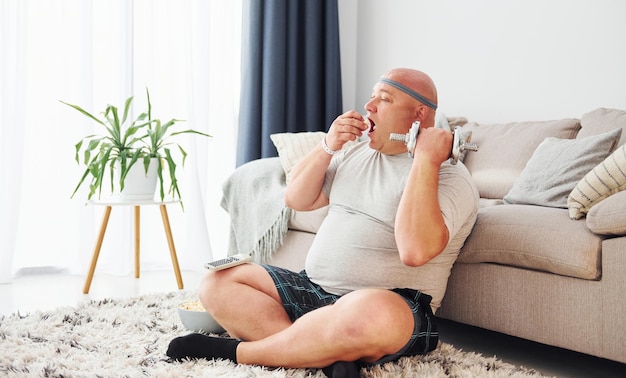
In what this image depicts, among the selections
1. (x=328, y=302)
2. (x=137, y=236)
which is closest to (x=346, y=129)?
(x=328, y=302)

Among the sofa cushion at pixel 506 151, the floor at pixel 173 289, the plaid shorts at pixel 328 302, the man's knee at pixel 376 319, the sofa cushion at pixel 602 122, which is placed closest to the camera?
the man's knee at pixel 376 319

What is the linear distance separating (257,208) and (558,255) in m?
1.30

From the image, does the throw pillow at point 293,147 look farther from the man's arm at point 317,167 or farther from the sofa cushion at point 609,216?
the sofa cushion at point 609,216

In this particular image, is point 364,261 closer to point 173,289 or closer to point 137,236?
point 173,289

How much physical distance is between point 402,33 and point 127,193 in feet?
6.06

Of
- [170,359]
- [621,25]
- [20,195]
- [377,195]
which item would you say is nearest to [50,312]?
[170,359]

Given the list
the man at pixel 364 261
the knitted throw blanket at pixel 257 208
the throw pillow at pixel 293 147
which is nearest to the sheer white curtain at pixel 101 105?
the knitted throw blanket at pixel 257 208

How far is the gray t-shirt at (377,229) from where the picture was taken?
1599 mm

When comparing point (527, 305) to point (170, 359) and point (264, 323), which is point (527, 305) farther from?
point (170, 359)

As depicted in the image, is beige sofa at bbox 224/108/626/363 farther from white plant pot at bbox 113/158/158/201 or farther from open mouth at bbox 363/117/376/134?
white plant pot at bbox 113/158/158/201

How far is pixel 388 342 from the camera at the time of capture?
1464 mm

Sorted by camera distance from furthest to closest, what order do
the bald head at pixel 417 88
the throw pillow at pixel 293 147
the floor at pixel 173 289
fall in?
the throw pillow at pixel 293 147 < the floor at pixel 173 289 < the bald head at pixel 417 88

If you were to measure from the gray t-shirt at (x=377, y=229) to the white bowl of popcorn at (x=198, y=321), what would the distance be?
40 centimetres

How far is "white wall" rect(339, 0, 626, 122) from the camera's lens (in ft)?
8.87
